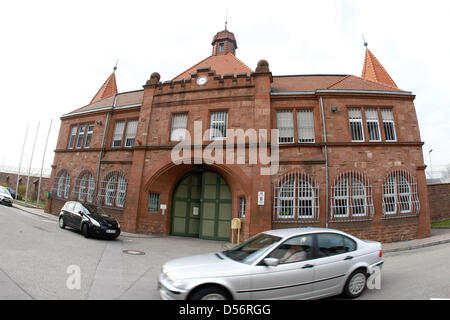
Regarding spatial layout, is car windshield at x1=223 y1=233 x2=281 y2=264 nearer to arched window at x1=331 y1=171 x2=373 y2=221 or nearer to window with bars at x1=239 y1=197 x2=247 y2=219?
window with bars at x1=239 y1=197 x2=247 y2=219

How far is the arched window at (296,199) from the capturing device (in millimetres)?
11477

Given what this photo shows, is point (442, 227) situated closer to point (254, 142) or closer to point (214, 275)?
point (254, 142)

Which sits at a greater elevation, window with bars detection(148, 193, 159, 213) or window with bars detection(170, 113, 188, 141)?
window with bars detection(170, 113, 188, 141)

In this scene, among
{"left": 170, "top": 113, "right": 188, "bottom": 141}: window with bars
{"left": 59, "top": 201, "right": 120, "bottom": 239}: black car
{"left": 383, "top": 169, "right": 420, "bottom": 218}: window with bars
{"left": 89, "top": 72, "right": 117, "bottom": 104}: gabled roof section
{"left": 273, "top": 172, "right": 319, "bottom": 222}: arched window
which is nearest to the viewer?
{"left": 59, "top": 201, "right": 120, "bottom": 239}: black car

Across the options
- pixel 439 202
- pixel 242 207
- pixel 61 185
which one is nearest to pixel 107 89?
pixel 61 185

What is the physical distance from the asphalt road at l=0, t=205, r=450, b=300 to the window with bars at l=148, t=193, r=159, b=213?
12.8 ft

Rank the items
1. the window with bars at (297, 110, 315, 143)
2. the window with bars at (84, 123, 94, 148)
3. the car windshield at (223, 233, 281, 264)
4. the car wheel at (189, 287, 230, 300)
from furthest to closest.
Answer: the window with bars at (84, 123, 94, 148) < the window with bars at (297, 110, 315, 143) < the car windshield at (223, 233, 281, 264) < the car wheel at (189, 287, 230, 300)

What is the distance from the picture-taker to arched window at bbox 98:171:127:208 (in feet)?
47.4

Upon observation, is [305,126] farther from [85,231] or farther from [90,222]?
[85,231]

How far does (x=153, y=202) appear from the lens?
13734mm

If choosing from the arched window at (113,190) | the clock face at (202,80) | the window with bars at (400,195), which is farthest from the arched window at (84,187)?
the window with bars at (400,195)

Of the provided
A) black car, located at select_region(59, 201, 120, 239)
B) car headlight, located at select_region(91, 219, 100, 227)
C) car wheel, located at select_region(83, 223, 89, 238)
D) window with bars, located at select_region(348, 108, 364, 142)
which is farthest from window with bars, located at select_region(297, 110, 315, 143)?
car wheel, located at select_region(83, 223, 89, 238)
